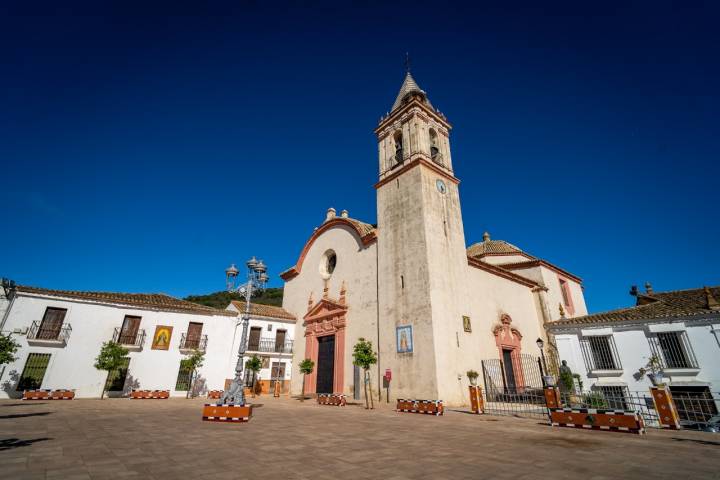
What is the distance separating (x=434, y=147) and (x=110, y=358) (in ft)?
71.8

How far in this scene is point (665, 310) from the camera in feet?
47.4

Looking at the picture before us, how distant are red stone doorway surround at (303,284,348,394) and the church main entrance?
1.02 feet

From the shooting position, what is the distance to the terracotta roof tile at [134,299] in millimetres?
17547

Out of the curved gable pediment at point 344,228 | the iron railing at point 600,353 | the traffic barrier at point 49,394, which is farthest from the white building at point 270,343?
the iron railing at point 600,353

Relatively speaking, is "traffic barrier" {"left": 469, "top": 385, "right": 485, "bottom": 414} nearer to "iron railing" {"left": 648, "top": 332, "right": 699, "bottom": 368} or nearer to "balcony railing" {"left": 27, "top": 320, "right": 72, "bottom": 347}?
"iron railing" {"left": 648, "top": 332, "right": 699, "bottom": 368}

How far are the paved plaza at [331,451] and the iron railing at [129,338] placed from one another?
35.8 ft

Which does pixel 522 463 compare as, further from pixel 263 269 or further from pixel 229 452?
pixel 263 269

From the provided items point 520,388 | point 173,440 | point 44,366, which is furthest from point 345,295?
point 44,366

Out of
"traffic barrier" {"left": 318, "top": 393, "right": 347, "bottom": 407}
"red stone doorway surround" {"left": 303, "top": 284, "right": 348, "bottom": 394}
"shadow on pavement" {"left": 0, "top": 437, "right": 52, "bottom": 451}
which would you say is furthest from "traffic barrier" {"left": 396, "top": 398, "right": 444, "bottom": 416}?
"shadow on pavement" {"left": 0, "top": 437, "right": 52, "bottom": 451}

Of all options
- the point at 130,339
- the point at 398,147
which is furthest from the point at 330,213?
the point at 130,339

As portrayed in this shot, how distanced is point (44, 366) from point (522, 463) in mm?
22034

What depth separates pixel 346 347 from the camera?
1934cm

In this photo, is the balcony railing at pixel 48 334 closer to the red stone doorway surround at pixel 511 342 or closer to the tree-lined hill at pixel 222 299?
the red stone doorway surround at pixel 511 342

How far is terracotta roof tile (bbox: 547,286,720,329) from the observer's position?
13.8m
